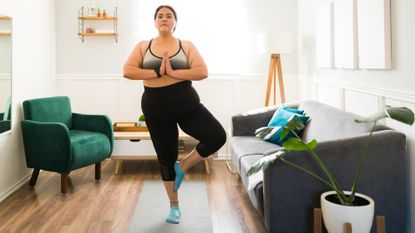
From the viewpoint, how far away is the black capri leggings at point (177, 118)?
9.26 ft

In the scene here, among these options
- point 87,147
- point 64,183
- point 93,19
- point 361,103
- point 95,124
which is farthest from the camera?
point 93,19

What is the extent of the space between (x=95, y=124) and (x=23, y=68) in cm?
84

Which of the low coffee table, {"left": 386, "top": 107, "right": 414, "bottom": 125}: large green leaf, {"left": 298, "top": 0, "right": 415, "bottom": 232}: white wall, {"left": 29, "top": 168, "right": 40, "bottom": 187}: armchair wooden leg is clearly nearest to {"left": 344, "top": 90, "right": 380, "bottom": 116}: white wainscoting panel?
{"left": 298, "top": 0, "right": 415, "bottom": 232}: white wall

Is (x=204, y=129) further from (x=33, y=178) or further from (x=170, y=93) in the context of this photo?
(x=33, y=178)

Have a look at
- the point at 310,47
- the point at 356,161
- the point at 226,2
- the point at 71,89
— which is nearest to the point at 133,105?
the point at 71,89

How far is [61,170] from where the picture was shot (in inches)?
147

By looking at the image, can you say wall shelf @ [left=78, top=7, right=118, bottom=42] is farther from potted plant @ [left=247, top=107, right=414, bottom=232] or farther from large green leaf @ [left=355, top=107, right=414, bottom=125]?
large green leaf @ [left=355, top=107, right=414, bottom=125]

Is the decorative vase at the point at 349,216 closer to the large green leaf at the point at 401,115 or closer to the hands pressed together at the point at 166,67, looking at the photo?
the large green leaf at the point at 401,115

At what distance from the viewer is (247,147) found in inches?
144

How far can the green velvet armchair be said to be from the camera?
3.72 metres

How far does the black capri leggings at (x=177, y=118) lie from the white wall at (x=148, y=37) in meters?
2.37

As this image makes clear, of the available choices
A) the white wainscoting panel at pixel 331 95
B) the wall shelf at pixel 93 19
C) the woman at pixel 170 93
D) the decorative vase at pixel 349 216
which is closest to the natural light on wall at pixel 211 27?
the wall shelf at pixel 93 19

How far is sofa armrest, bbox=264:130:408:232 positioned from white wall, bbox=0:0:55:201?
2420 millimetres

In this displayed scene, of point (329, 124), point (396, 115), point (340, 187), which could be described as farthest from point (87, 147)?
point (396, 115)
